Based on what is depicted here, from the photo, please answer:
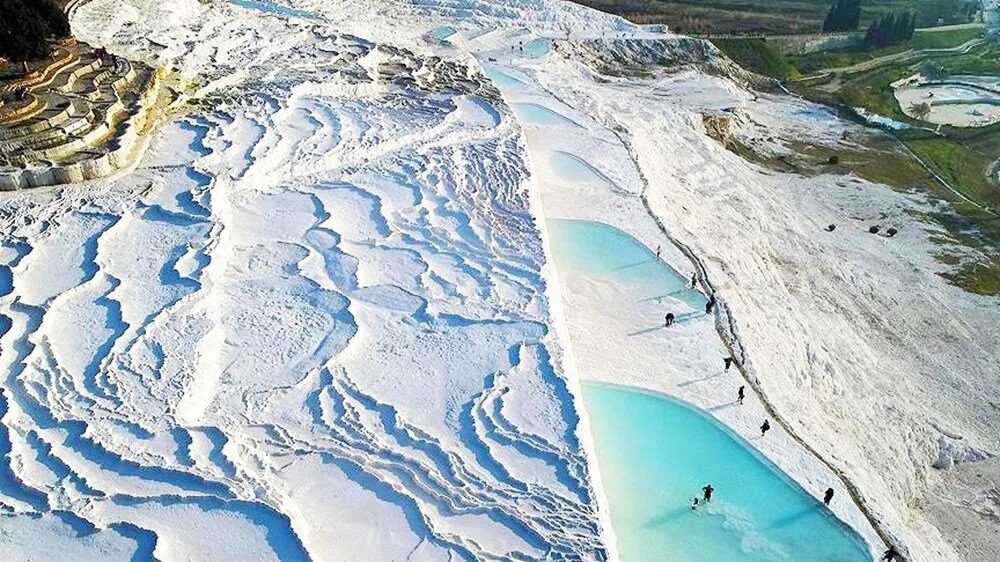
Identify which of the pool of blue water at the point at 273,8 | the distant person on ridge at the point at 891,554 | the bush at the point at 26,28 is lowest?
the distant person on ridge at the point at 891,554

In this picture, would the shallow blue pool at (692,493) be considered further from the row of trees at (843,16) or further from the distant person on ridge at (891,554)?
the row of trees at (843,16)

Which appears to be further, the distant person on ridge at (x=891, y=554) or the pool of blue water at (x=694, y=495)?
the pool of blue water at (x=694, y=495)

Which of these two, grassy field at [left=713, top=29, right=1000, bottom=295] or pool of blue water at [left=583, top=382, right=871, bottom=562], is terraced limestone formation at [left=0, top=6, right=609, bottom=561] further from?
grassy field at [left=713, top=29, right=1000, bottom=295]

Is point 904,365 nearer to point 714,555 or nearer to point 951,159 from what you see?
point 714,555

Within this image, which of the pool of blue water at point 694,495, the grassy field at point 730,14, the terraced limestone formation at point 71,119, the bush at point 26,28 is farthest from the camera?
the grassy field at point 730,14

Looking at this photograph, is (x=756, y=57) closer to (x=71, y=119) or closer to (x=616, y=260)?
(x=616, y=260)

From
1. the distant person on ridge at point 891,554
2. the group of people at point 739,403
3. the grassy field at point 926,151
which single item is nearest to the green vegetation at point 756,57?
the grassy field at point 926,151

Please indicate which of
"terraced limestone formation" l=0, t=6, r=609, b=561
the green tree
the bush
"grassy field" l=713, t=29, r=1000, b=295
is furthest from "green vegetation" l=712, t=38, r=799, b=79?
the bush
